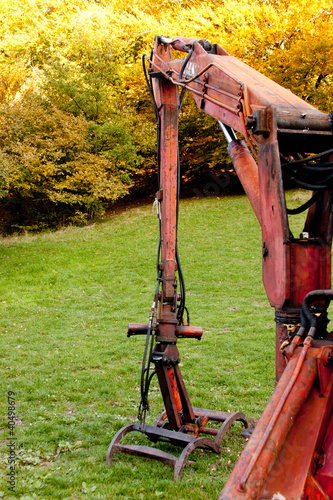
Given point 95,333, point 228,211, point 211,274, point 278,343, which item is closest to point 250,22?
point 228,211

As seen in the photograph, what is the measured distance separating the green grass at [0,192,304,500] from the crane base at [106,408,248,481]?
129mm

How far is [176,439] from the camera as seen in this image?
178 inches

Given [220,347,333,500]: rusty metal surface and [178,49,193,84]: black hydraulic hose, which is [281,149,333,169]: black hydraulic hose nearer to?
[220,347,333,500]: rusty metal surface

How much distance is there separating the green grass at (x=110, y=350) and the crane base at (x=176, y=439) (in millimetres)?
129

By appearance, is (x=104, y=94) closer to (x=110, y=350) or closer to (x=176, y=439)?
(x=110, y=350)

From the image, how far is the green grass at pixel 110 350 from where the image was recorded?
14.2 ft

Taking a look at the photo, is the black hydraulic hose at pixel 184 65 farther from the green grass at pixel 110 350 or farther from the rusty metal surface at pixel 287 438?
the green grass at pixel 110 350

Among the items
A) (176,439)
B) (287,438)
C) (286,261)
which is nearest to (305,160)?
(286,261)

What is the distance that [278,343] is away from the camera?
2547 millimetres

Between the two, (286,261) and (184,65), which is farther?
(184,65)

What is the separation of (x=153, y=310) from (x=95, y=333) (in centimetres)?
→ 517

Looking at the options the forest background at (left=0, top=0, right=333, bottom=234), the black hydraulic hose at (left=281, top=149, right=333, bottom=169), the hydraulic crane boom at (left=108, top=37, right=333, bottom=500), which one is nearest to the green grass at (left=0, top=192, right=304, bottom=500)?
the hydraulic crane boom at (left=108, top=37, right=333, bottom=500)

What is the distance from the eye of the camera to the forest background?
19297 mm

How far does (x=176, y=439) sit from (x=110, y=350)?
391cm
